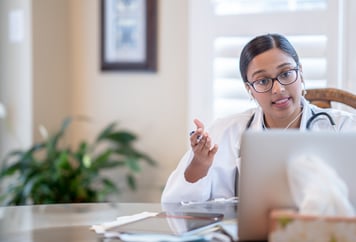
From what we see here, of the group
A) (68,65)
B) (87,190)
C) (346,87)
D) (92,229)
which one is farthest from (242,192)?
(68,65)

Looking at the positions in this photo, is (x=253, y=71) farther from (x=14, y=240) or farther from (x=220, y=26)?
(x=220, y=26)

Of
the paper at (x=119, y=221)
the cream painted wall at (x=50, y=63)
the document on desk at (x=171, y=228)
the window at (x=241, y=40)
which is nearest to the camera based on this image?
the document on desk at (x=171, y=228)

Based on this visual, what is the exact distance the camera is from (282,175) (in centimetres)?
112

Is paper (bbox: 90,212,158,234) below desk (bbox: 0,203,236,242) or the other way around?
the other way around

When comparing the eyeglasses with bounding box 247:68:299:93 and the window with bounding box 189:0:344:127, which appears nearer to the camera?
the eyeglasses with bounding box 247:68:299:93

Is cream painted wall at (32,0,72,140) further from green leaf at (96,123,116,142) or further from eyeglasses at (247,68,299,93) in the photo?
eyeglasses at (247,68,299,93)

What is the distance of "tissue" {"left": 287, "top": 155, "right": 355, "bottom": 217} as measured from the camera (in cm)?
110

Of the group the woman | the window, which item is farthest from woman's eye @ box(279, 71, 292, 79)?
the window

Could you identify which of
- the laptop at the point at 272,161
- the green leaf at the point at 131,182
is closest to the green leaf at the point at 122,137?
the green leaf at the point at 131,182

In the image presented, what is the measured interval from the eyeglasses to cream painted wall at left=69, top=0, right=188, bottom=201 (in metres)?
1.45

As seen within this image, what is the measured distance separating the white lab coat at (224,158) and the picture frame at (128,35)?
1.47m

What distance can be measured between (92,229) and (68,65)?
8.04 feet

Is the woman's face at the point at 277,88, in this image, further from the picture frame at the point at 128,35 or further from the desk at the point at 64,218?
the picture frame at the point at 128,35

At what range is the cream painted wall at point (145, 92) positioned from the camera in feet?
10.8
